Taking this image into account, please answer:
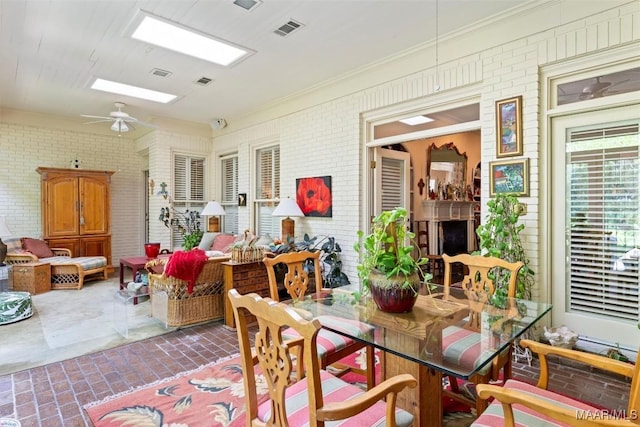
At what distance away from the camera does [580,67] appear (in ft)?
9.62

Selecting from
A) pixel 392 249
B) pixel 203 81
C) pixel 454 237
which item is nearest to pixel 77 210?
pixel 203 81

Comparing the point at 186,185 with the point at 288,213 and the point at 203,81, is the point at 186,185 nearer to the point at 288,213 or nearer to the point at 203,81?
the point at 203,81

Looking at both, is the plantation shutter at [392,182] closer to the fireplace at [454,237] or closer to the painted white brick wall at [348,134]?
the painted white brick wall at [348,134]

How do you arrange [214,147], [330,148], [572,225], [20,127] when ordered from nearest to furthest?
[572,225] → [330,148] → [20,127] → [214,147]

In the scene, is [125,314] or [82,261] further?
[82,261]

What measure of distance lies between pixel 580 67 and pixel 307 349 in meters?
3.32

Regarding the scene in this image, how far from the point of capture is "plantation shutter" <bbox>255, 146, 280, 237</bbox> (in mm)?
6199

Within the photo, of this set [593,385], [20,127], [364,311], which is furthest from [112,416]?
[20,127]

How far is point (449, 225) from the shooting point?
6.96 meters

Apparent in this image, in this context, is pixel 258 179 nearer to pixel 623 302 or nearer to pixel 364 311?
pixel 364 311

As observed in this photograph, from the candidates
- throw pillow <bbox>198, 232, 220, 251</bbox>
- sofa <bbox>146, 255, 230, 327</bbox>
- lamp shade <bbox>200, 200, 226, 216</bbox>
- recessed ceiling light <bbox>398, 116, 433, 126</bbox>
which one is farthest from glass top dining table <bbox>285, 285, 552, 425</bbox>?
lamp shade <bbox>200, 200, 226, 216</bbox>

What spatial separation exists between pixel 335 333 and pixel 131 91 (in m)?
5.17

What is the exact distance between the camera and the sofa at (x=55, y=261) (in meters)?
5.53

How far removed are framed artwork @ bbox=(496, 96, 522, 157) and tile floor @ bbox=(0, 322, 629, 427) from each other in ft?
6.22
